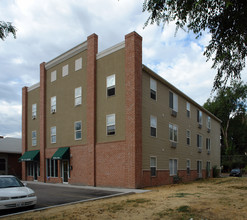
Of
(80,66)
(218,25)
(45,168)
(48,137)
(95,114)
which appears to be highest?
(80,66)

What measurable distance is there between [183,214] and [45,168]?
1964cm

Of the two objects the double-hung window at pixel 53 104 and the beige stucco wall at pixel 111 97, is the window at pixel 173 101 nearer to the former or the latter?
the beige stucco wall at pixel 111 97

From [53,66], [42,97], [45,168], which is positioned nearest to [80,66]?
[53,66]

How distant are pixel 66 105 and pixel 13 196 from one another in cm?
1481

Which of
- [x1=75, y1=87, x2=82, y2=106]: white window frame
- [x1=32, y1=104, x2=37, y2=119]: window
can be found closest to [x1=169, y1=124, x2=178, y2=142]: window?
[x1=75, y1=87, x2=82, y2=106]: white window frame

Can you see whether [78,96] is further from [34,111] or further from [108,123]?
[34,111]

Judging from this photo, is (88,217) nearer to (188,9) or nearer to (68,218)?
(68,218)

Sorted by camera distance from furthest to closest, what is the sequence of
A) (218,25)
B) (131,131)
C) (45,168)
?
1. (45,168)
2. (131,131)
3. (218,25)

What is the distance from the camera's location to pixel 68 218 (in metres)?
8.66

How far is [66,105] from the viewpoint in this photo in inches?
950

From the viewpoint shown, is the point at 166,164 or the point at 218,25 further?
the point at 166,164

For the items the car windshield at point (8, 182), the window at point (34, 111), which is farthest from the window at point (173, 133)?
the car windshield at point (8, 182)

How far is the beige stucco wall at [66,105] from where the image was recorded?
22.4m

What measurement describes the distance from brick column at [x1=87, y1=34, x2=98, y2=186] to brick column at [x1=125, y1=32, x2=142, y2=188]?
11.1 ft
